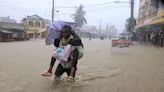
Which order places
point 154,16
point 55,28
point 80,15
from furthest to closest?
point 80,15, point 154,16, point 55,28

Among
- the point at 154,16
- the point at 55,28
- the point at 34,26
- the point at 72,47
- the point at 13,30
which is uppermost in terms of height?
the point at 154,16

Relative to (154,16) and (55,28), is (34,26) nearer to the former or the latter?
(154,16)

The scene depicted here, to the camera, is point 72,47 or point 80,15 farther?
point 80,15

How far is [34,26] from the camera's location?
8950 centimetres

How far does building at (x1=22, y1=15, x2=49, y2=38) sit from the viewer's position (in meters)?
87.4

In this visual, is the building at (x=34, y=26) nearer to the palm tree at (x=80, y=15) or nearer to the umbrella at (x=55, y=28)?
the palm tree at (x=80, y=15)

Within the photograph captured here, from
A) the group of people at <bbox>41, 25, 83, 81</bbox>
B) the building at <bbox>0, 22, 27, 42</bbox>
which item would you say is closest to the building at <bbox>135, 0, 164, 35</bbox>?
the group of people at <bbox>41, 25, 83, 81</bbox>

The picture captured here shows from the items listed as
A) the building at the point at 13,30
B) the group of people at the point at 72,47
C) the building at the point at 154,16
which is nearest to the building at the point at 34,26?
the building at the point at 13,30

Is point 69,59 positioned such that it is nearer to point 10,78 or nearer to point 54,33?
point 54,33

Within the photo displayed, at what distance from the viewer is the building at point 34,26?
287 ft

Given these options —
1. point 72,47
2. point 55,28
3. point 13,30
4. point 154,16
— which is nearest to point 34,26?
point 13,30

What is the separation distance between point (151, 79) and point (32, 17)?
81451 millimetres

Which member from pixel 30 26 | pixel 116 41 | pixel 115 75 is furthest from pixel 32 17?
pixel 115 75

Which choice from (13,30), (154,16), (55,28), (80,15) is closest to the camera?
(55,28)
